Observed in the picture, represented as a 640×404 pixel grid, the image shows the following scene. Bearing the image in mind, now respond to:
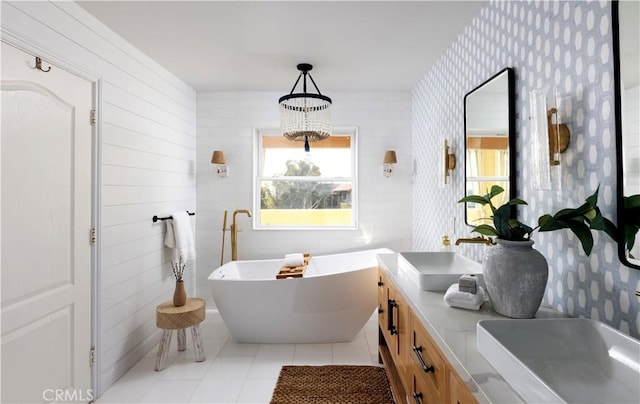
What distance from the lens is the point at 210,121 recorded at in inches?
160

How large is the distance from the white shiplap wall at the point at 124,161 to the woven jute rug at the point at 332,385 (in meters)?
1.25

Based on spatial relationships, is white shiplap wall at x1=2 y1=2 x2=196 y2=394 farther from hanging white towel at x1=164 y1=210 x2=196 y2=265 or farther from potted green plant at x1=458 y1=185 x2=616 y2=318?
potted green plant at x1=458 y1=185 x2=616 y2=318

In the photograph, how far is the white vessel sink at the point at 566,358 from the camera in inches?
34.8

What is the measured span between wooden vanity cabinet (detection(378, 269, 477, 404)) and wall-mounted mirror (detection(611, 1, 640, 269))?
0.67 metres

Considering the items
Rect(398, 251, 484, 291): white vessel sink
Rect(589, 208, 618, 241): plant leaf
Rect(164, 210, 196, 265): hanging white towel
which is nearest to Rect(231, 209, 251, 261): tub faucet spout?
Rect(164, 210, 196, 265): hanging white towel

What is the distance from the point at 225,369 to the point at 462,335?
2121mm

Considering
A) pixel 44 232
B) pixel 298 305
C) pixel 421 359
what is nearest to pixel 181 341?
pixel 298 305

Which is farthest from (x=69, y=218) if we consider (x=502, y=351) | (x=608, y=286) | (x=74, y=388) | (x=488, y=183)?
(x=608, y=286)

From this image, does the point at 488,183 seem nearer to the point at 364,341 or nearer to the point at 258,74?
the point at 364,341

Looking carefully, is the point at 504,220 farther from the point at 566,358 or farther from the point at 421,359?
the point at 421,359

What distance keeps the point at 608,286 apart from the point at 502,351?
62 centimetres

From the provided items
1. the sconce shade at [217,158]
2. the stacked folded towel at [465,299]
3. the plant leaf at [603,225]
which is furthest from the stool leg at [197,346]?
the plant leaf at [603,225]

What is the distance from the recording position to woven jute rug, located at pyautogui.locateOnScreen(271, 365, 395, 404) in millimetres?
2316

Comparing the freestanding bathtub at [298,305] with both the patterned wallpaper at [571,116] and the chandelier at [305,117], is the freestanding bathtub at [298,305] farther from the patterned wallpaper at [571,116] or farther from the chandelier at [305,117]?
the chandelier at [305,117]
